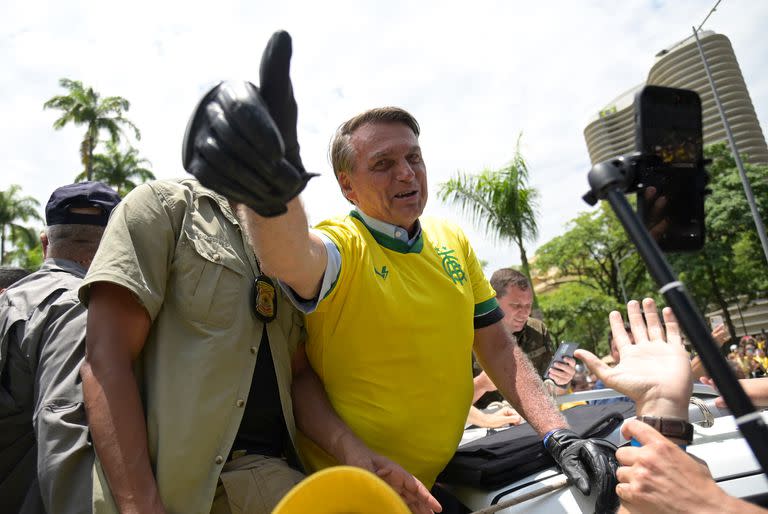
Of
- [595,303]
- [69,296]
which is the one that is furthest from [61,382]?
[595,303]

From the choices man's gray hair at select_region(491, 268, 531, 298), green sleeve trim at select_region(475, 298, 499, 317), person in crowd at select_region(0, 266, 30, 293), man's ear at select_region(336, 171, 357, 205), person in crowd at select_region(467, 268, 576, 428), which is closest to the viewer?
man's ear at select_region(336, 171, 357, 205)

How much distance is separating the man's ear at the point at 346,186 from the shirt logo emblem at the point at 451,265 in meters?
0.45

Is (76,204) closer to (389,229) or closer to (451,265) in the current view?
(389,229)

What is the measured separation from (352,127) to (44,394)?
5.21 feet

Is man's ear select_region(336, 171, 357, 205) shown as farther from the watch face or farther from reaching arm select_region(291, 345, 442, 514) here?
the watch face

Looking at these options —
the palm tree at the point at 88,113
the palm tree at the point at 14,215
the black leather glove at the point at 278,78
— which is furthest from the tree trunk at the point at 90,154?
the black leather glove at the point at 278,78

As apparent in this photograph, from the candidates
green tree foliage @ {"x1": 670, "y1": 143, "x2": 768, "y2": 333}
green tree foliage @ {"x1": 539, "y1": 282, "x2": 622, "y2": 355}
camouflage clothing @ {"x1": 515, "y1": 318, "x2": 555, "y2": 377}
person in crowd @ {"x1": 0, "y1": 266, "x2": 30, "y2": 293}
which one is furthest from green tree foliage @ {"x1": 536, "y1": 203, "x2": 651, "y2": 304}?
person in crowd @ {"x1": 0, "y1": 266, "x2": 30, "y2": 293}

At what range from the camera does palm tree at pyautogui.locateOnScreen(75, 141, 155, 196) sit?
2739 cm

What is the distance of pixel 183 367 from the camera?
1.70m

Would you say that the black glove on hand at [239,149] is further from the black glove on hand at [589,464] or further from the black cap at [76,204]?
the black cap at [76,204]

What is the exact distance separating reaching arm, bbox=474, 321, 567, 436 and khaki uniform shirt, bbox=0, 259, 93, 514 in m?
1.72

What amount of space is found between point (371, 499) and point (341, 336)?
887 millimetres

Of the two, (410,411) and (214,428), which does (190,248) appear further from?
(410,411)

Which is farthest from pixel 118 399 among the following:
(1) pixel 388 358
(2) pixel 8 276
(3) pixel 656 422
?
(2) pixel 8 276
